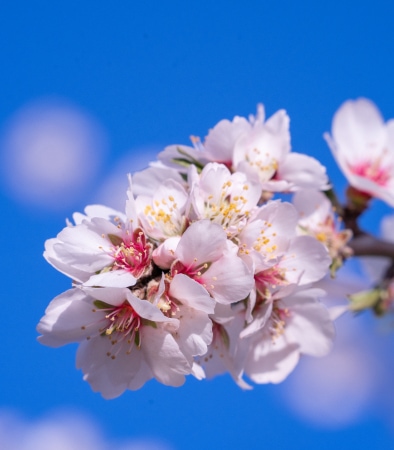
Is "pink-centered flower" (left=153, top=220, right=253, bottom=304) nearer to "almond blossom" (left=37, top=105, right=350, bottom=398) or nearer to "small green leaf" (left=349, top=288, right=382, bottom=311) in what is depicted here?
"almond blossom" (left=37, top=105, right=350, bottom=398)

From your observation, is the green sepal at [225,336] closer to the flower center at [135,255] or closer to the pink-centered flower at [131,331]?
the pink-centered flower at [131,331]

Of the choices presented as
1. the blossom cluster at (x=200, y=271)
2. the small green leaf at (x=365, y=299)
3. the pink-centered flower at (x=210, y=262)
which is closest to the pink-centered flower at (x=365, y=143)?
the small green leaf at (x=365, y=299)

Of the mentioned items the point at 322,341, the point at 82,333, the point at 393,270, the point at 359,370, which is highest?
the point at 82,333

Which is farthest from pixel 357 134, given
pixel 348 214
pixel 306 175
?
pixel 306 175

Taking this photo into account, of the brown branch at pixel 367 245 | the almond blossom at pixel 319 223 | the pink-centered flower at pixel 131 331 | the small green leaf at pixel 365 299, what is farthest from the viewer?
the small green leaf at pixel 365 299

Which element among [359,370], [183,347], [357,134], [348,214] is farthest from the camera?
[359,370]

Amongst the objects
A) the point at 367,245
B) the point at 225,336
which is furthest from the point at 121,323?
the point at 367,245

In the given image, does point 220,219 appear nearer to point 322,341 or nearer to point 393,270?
point 322,341

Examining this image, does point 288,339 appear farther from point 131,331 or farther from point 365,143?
point 365,143
